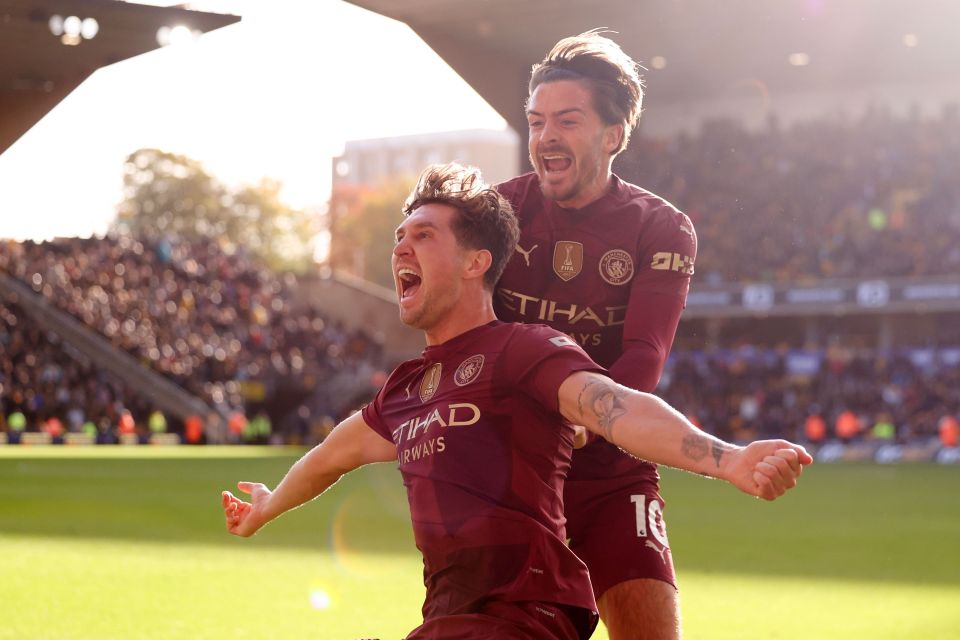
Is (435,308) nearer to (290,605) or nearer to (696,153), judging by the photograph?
(290,605)

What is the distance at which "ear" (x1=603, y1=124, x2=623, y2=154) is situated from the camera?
5.04 m

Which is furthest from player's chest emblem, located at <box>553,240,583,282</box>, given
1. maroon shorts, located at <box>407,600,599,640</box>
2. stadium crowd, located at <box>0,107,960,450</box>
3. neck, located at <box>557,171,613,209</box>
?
stadium crowd, located at <box>0,107,960,450</box>

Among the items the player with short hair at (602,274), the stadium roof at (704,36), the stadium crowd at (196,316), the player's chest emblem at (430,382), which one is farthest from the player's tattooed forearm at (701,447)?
the stadium crowd at (196,316)

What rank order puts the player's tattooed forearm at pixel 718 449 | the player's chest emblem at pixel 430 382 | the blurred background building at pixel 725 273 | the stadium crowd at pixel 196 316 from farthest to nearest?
the stadium crowd at pixel 196 316 → the blurred background building at pixel 725 273 → the player's chest emblem at pixel 430 382 → the player's tattooed forearm at pixel 718 449

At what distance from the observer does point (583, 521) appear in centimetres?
498

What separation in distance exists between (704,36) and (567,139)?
121 feet

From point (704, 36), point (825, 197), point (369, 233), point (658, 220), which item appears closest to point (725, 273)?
point (825, 197)

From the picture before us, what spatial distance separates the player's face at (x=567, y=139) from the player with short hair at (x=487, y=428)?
85cm

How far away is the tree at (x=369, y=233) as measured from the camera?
104375mm

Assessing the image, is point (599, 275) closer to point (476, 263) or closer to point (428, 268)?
point (476, 263)

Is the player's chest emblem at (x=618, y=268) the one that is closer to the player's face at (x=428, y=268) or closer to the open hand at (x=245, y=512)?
the player's face at (x=428, y=268)

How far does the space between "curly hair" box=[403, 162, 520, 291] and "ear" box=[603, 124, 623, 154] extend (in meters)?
0.97

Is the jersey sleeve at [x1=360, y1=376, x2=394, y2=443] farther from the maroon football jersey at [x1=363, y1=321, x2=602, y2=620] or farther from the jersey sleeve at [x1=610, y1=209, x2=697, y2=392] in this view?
the jersey sleeve at [x1=610, y1=209, x2=697, y2=392]

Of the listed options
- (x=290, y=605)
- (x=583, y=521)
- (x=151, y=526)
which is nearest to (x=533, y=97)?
(x=583, y=521)
